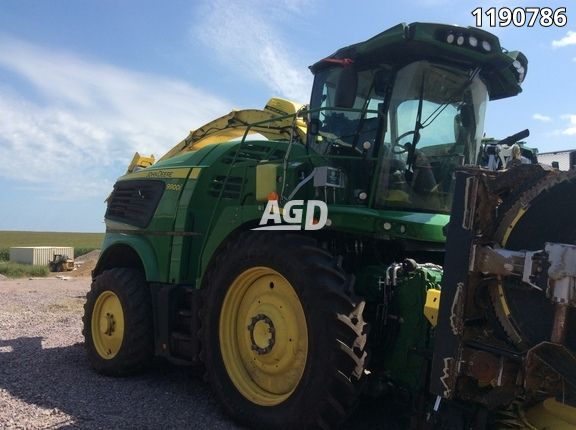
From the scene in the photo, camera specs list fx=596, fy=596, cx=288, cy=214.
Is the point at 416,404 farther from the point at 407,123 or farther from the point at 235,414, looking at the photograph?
the point at 407,123

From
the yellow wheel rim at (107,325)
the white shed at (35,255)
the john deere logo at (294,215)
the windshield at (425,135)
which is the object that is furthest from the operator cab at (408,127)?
the white shed at (35,255)

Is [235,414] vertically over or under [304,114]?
under

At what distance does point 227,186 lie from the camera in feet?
19.1

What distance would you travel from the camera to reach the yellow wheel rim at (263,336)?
14.4 feet

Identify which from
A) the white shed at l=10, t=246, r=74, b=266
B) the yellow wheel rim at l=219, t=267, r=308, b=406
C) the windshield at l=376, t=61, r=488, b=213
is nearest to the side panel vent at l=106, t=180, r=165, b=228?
the yellow wheel rim at l=219, t=267, r=308, b=406

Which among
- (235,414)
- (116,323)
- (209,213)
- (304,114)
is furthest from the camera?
(116,323)

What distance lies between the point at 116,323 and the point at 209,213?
1687 mm

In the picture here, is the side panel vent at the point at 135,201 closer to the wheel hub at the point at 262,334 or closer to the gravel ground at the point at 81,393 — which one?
the gravel ground at the point at 81,393

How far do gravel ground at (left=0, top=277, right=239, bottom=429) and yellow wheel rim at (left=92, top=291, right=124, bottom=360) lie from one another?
29 cm

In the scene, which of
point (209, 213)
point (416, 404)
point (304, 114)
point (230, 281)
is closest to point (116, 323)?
point (209, 213)

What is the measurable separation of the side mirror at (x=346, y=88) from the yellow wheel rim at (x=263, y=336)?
143 centimetres

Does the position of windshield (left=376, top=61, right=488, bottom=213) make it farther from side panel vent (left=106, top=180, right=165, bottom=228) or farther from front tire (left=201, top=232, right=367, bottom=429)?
side panel vent (left=106, top=180, right=165, bottom=228)

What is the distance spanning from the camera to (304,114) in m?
5.02

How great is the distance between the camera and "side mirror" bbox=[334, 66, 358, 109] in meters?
4.68
